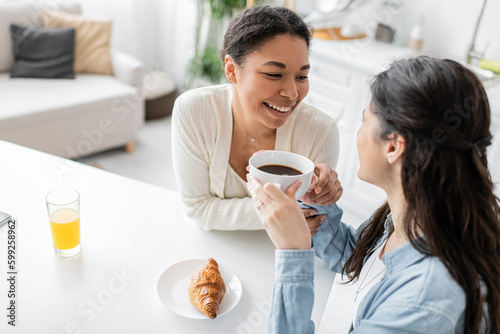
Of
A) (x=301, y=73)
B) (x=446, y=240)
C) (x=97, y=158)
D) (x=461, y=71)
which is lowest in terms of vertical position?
(x=97, y=158)

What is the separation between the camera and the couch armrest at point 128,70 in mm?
3039

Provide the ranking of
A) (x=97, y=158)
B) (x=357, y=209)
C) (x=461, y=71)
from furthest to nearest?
(x=97, y=158) → (x=357, y=209) → (x=461, y=71)

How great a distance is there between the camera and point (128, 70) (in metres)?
3.05

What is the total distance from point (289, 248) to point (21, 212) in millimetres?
746

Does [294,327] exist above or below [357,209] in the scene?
above

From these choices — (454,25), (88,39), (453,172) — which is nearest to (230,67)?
(453,172)

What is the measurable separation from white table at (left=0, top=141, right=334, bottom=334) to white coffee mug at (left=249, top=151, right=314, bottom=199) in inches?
10.6

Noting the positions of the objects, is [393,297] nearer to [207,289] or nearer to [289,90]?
[207,289]

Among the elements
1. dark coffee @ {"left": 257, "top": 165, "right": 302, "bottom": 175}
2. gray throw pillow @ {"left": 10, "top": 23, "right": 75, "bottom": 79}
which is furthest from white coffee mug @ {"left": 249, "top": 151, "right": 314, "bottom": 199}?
gray throw pillow @ {"left": 10, "top": 23, "right": 75, "bottom": 79}

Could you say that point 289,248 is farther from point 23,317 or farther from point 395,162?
point 23,317

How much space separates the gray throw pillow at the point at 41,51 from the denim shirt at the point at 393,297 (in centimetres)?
265

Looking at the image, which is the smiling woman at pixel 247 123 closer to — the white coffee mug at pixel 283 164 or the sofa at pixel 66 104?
the white coffee mug at pixel 283 164

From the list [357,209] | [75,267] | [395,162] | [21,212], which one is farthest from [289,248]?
[357,209]

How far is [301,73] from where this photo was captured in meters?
1.24
